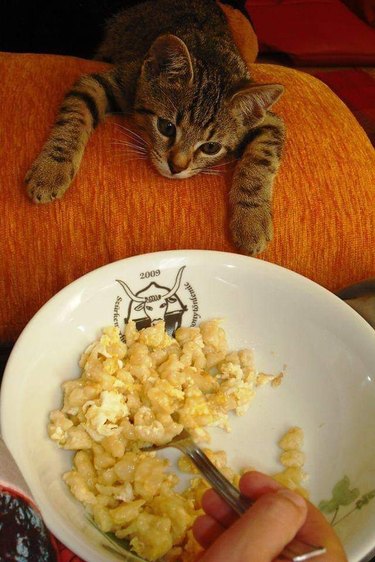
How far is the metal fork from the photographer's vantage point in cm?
56

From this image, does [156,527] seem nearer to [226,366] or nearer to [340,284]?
[226,366]

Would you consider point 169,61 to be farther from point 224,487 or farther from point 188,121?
point 224,487

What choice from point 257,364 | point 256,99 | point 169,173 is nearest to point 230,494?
point 257,364

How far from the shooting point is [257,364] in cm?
96

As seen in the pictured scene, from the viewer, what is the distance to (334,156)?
1.18 m

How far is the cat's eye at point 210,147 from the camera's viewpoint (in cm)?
115

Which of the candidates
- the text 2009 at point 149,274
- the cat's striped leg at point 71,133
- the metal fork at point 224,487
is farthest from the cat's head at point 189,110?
the metal fork at point 224,487

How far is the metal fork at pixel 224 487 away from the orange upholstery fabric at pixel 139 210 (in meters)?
0.40

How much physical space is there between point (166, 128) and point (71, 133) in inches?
7.8

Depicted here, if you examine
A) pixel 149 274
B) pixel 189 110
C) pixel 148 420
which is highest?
pixel 189 110

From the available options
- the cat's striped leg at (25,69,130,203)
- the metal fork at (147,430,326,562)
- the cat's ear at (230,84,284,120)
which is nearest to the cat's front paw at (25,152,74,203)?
the cat's striped leg at (25,69,130,203)

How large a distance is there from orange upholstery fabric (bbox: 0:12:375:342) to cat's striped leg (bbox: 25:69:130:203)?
25 mm

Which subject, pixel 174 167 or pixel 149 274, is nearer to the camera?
pixel 149 274

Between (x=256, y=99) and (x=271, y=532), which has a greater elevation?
(x=256, y=99)
